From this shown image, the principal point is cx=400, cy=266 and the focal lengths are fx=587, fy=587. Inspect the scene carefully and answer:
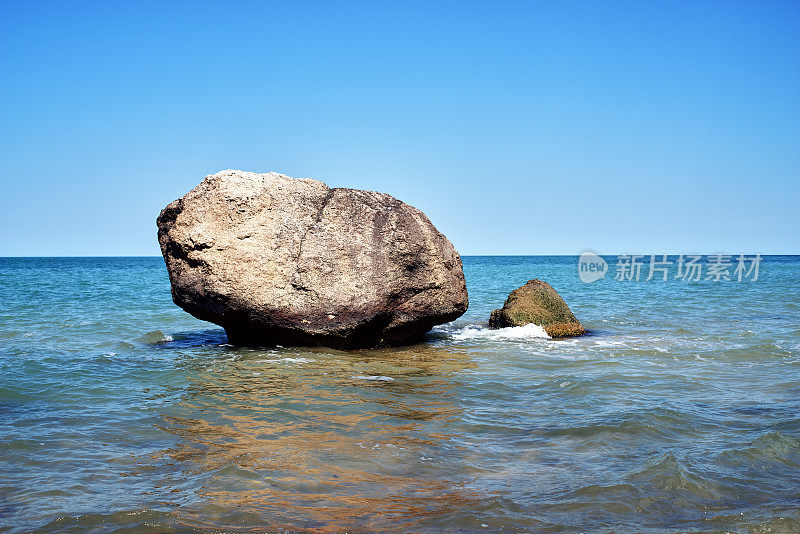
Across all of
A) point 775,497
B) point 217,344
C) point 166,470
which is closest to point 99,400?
point 166,470

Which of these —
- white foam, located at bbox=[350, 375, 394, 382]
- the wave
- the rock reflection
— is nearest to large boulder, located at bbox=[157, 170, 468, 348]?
the rock reflection

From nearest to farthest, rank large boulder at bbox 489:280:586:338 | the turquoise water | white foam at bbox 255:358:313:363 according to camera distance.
Result: the turquoise water → white foam at bbox 255:358:313:363 → large boulder at bbox 489:280:586:338

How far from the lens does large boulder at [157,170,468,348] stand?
32.9 feet

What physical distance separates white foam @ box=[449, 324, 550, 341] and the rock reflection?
339 centimetres

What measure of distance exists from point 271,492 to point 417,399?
10.4 ft

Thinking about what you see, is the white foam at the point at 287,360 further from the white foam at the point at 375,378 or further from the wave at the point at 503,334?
the wave at the point at 503,334

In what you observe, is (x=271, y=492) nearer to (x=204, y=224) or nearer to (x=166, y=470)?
(x=166, y=470)

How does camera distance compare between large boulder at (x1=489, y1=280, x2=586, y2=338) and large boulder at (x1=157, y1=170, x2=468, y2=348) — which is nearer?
large boulder at (x1=157, y1=170, x2=468, y2=348)

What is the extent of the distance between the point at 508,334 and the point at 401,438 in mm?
7583

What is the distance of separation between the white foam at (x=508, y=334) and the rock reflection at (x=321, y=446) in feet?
11.1

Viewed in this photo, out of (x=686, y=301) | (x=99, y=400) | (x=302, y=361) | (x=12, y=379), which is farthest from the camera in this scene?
(x=686, y=301)

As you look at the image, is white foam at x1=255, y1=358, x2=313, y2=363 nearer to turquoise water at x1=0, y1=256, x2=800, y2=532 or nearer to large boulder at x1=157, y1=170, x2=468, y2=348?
turquoise water at x1=0, y1=256, x2=800, y2=532

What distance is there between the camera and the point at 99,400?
722 cm

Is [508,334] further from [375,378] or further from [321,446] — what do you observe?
[321,446]
